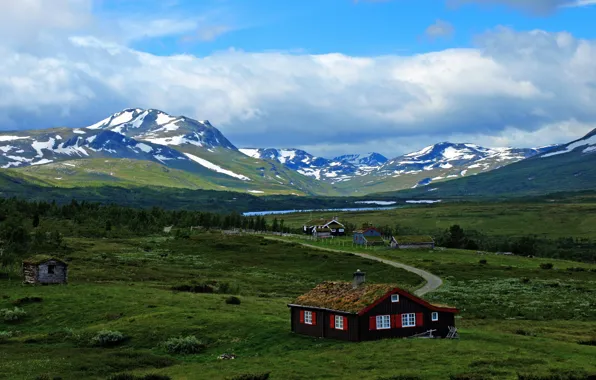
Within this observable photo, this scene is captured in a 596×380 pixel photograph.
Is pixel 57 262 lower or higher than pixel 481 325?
higher

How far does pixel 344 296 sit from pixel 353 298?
1.31 metres

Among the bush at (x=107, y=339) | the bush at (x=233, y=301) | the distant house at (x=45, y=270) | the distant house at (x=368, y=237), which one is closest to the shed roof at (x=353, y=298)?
the bush at (x=107, y=339)

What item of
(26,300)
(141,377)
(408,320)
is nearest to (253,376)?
(141,377)

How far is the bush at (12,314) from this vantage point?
6762 cm

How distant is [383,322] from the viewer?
54.4 meters

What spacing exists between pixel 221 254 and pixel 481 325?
283 ft

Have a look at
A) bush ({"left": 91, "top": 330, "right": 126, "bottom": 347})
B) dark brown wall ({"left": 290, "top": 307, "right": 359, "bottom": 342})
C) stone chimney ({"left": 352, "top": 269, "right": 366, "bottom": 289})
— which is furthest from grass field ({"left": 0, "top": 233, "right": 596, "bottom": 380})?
stone chimney ({"left": 352, "top": 269, "right": 366, "bottom": 289})

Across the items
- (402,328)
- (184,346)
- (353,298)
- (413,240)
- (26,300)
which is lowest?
(184,346)

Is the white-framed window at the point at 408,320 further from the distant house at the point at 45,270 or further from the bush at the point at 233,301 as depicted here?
the distant house at the point at 45,270

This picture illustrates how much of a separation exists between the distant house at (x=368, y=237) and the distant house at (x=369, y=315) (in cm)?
12423

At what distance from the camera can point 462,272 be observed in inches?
4712

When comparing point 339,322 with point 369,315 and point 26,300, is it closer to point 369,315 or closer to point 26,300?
point 369,315

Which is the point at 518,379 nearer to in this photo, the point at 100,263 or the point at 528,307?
the point at 528,307

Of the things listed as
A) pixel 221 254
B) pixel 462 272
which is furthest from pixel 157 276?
pixel 462 272
